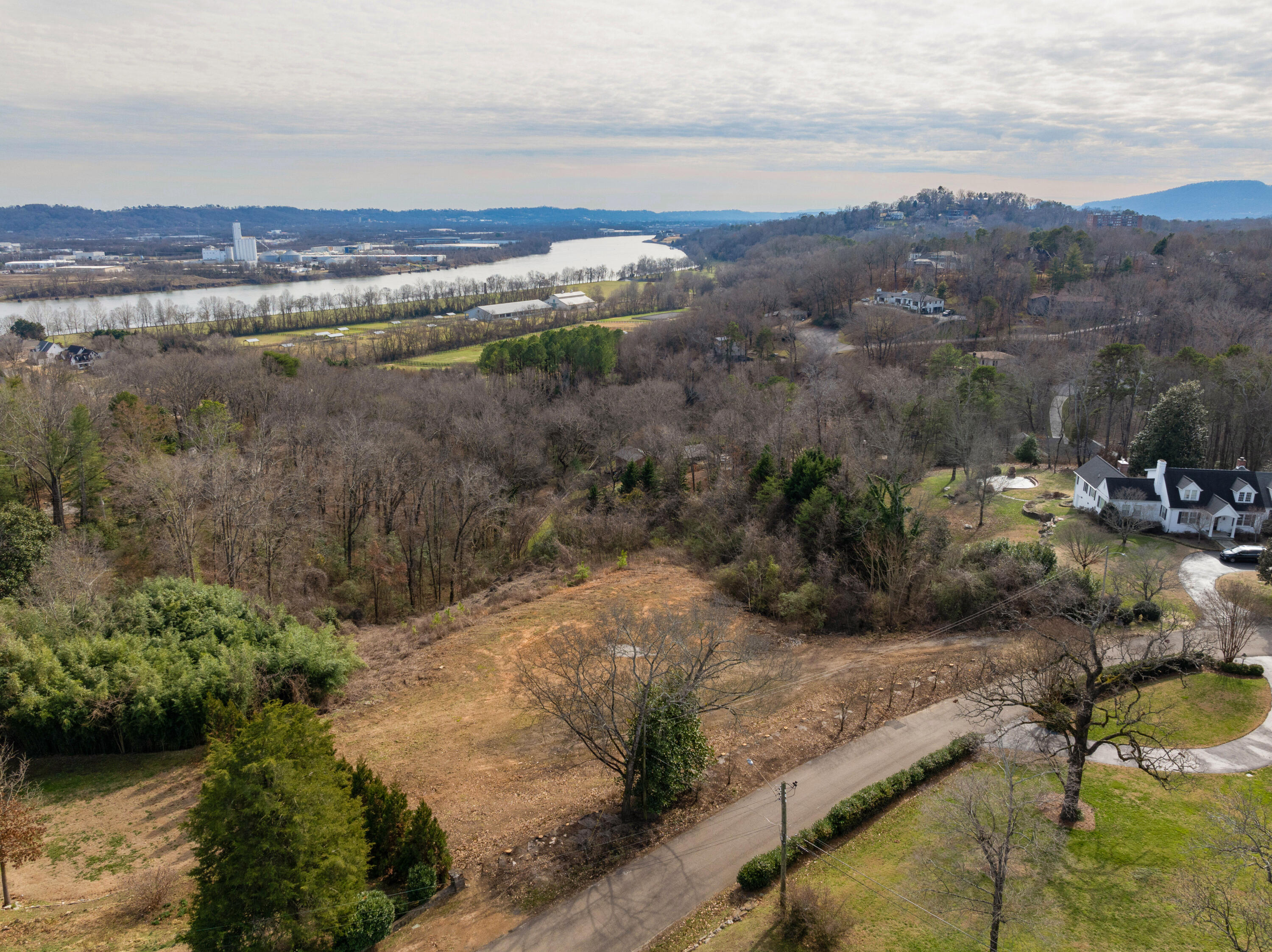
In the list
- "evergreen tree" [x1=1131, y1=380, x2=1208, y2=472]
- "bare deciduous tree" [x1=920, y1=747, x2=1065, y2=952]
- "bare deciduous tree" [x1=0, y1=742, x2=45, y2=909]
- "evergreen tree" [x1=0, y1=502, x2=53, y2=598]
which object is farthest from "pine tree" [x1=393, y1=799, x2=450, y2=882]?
"evergreen tree" [x1=1131, y1=380, x2=1208, y2=472]

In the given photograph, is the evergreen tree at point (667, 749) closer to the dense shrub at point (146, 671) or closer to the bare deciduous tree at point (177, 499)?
the dense shrub at point (146, 671)

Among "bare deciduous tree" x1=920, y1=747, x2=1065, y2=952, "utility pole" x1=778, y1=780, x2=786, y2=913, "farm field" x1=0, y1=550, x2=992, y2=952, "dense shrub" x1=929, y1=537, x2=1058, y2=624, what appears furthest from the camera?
"dense shrub" x1=929, y1=537, x2=1058, y2=624

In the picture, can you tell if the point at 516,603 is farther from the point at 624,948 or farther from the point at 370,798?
the point at 624,948

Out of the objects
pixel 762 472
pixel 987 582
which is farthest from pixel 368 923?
pixel 762 472

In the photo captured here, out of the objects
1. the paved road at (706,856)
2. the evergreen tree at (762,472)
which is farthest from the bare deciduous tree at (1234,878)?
the evergreen tree at (762,472)

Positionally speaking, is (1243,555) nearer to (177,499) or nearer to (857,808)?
(857,808)

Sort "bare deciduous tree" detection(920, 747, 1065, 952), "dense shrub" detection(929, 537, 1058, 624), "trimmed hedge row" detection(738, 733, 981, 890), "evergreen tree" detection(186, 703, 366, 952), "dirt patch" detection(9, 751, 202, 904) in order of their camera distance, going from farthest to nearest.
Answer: "dense shrub" detection(929, 537, 1058, 624) < "trimmed hedge row" detection(738, 733, 981, 890) < "dirt patch" detection(9, 751, 202, 904) < "bare deciduous tree" detection(920, 747, 1065, 952) < "evergreen tree" detection(186, 703, 366, 952)

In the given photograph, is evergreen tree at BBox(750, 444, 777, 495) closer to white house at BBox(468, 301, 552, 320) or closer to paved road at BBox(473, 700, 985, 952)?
paved road at BBox(473, 700, 985, 952)

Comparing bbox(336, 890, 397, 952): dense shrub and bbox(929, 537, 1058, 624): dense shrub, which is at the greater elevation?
bbox(929, 537, 1058, 624): dense shrub

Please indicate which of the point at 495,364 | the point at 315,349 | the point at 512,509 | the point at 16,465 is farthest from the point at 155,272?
the point at 512,509

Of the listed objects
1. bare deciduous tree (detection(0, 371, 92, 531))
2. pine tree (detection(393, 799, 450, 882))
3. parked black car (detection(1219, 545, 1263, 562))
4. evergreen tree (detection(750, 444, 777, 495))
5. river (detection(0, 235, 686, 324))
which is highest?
river (detection(0, 235, 686, 324))
